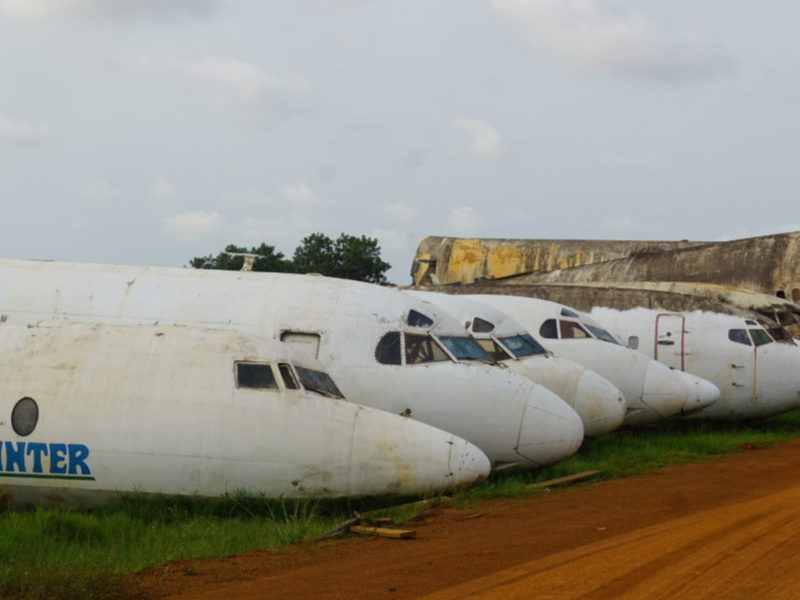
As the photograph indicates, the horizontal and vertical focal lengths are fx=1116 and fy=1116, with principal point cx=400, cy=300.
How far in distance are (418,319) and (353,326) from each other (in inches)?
42.9

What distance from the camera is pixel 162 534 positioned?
42.7 ft

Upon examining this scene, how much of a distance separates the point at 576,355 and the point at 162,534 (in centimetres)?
1327

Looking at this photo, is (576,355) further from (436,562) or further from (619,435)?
(436,562)

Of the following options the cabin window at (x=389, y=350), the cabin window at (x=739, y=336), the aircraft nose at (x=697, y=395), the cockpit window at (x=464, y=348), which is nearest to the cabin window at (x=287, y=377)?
the cabin window at (x=389, y=350)

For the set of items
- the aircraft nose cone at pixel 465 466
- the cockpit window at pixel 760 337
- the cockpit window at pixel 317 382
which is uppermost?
the cockpit window at pixel 760 337

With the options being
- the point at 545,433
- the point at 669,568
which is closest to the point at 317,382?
the point at 545,433

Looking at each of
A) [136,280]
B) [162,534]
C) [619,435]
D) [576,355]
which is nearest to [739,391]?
[619,435]

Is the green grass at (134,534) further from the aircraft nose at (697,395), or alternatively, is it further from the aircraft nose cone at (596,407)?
the aircraft nose at (697,395)

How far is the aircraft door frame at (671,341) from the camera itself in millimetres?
27938

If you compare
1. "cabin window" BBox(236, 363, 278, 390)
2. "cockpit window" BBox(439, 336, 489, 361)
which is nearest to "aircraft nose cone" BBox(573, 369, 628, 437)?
"cockpit window" BBox(439, 336, 489, 361)

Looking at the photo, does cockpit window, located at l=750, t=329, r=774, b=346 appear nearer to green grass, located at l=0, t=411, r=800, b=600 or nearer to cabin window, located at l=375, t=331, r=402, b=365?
green grass, located at l=0, t=411, r=800, b=600

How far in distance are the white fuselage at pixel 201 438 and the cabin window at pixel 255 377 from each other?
15 millimetres

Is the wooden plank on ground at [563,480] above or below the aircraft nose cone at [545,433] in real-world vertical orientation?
below

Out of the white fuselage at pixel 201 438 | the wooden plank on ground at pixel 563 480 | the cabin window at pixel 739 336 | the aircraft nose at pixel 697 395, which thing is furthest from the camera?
the cabin window at pixel 739 336
